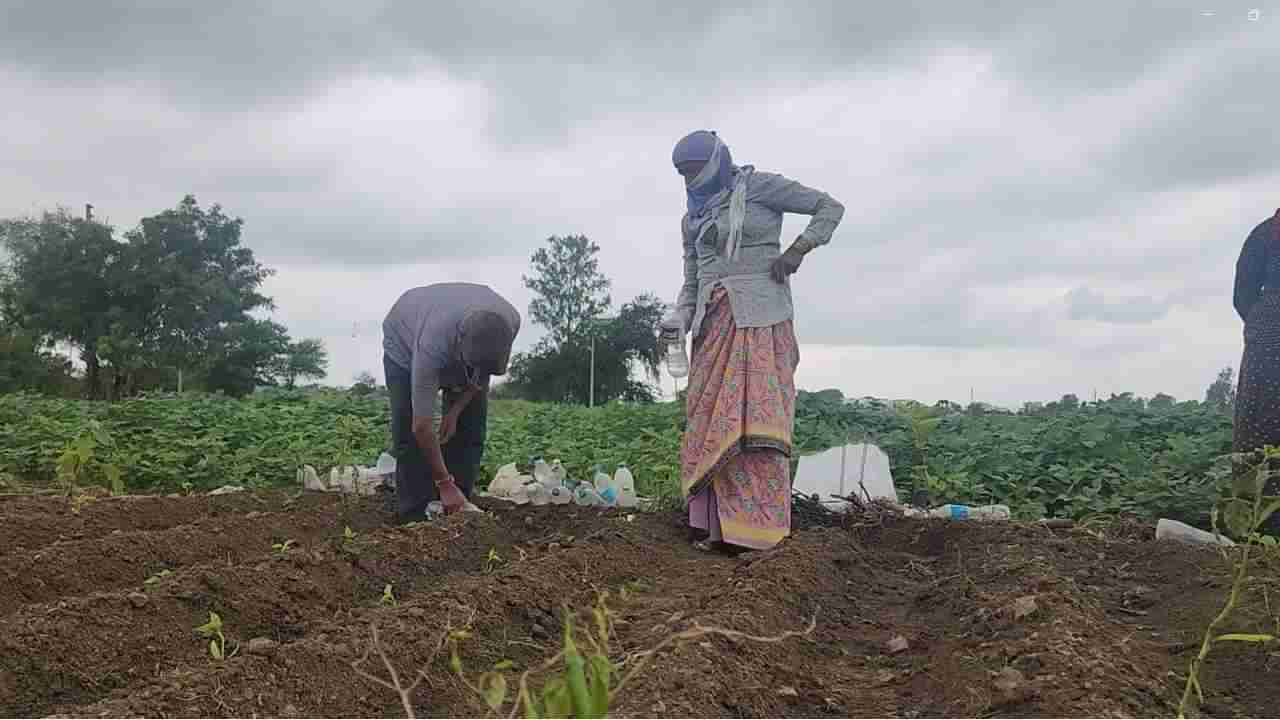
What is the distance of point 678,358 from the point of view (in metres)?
5.45

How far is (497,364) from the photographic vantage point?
504 cm

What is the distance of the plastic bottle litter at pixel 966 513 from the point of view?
605 centimetres

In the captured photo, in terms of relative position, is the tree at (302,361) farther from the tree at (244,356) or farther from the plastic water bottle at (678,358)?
the plastic water bottle at (678,358)

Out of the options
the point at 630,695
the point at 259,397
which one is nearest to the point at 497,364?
the point at 630,695

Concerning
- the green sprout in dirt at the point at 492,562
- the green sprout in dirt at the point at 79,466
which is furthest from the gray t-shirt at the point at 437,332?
the green sprout in dirt at the point at 79,466

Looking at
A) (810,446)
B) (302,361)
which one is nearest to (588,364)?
(302,361)

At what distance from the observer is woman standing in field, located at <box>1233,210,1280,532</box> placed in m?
4.66

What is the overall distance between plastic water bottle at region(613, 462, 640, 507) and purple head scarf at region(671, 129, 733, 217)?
2.08 meters

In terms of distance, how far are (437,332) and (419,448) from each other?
727 millimetres

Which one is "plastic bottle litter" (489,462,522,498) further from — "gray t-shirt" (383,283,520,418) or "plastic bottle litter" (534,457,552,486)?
"gray t-shirt" (383,283,520,418)

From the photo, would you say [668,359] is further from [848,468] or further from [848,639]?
[848,639]

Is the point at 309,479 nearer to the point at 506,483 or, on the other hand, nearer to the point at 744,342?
the point at 506,483

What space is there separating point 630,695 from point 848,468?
459 cm

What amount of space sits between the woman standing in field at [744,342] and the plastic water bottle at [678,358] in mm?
141
